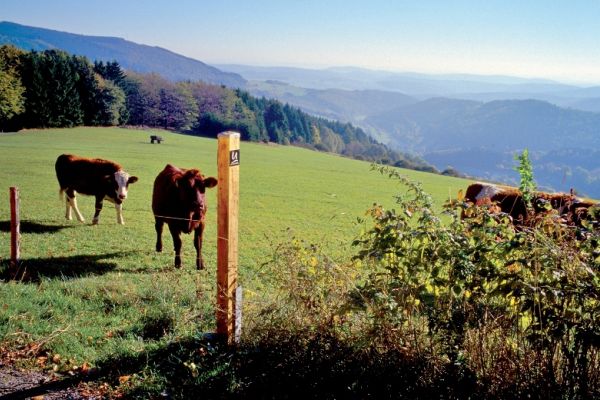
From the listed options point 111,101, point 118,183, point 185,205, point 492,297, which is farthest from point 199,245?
point 111,101

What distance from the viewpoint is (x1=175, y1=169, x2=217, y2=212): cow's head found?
31.0 feet

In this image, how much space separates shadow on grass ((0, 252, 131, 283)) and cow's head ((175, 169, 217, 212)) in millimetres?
1907

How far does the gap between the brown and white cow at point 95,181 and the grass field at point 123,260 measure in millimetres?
663

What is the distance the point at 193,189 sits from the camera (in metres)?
9.48

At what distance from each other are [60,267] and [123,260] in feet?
4.36

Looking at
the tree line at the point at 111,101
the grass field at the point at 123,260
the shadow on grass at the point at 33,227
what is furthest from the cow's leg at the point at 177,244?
the tree line at the point at 111,101

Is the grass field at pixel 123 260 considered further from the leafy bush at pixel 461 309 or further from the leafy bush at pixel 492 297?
the leafy bush at pixel 492 297

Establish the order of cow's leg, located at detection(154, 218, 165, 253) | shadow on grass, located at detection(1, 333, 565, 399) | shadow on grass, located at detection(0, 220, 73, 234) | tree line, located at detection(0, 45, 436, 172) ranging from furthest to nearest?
tree line, located at detection(0, 45, 436, 172) < shadow on grass, located at detection(0, 220, 73, 234) < cow's leg, located at detection(154, 218, 165, 253) < shadow on grass, located at detection(1, 333, 565, 399)

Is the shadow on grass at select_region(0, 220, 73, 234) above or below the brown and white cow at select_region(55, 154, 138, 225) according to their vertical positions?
below

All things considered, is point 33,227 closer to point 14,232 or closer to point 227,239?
point 14,232

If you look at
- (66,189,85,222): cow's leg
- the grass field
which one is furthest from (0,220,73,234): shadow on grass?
(66,189,85,222): cow's leg

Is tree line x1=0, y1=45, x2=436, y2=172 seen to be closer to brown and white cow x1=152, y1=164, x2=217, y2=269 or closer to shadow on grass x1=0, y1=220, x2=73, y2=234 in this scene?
brown and white cow x1=152, y1=164, x2=217, y2=269

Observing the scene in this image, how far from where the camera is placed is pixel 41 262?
29.4ft

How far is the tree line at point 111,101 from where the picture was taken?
48.2 m
